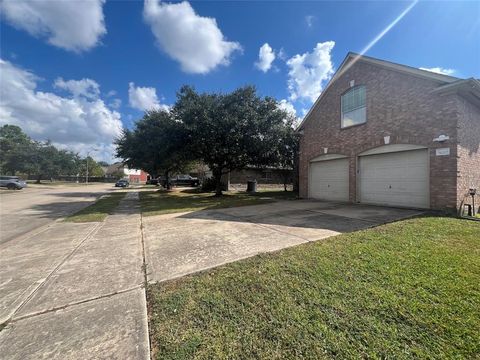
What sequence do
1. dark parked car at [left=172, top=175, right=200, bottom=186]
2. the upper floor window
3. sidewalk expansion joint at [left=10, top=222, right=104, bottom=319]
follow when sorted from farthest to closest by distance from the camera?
1. dark parked car at [left=172, top=175, right=200, bottom=186]
2. the upper floor window
3. sidewalk expansion joint at [left=10, top=222, right=104, bottom=319]

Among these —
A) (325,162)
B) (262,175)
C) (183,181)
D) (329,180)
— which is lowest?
(183,181)

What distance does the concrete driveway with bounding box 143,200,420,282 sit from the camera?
395 centimetres

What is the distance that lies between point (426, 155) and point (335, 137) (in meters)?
4.27

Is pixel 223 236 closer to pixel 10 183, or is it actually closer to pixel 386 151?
pixel 386 151

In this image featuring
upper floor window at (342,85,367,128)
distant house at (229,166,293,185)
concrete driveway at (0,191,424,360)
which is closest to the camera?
concrete driveway at (0,191,424,360)

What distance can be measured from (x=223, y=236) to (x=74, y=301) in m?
3.15

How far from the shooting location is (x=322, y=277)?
10.5ft

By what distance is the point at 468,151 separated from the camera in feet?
26.8

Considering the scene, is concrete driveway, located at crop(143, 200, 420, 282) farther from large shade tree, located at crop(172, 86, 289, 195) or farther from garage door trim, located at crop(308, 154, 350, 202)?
large shade tree, located at crop(172, 86, 289, 195)

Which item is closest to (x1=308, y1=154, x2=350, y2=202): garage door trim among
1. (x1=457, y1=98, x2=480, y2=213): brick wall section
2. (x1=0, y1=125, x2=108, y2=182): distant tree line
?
(x1=457, y1=98, x2=480, y2=213): brick wall section

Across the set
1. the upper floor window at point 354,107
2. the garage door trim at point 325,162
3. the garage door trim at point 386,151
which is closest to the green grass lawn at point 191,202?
the garage door trim at point 325,162

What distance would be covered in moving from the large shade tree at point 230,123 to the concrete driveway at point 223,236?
24.2 feet

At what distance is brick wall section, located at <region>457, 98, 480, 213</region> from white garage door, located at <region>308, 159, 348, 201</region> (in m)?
4.31

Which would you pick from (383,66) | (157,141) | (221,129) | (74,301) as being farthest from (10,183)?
(383,66)
